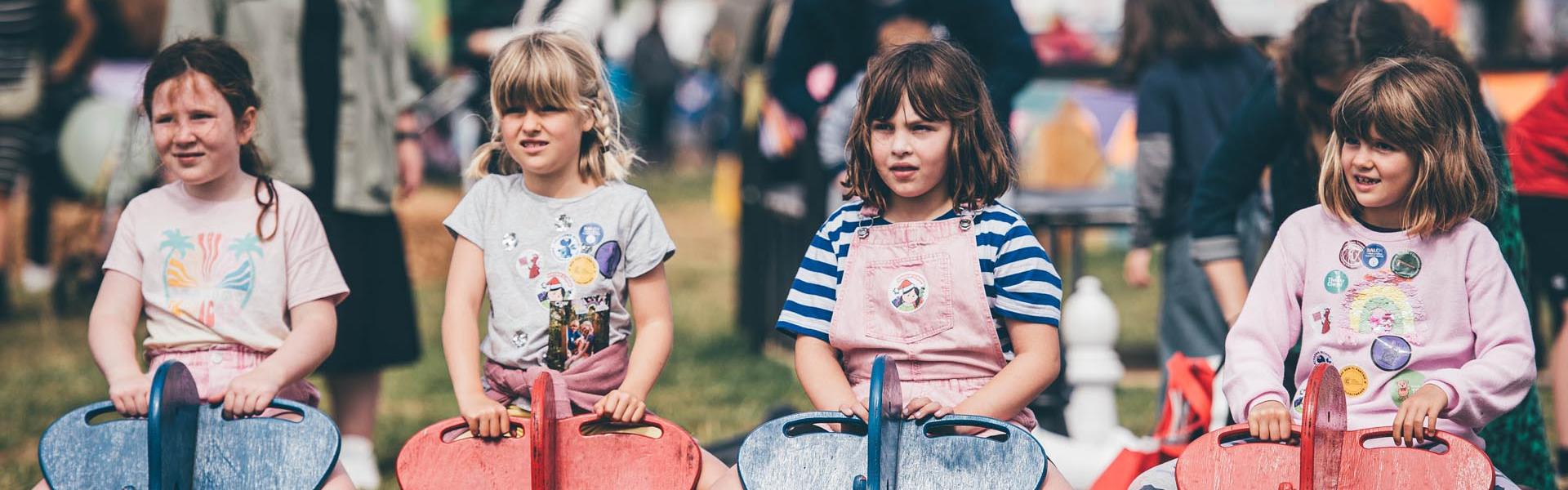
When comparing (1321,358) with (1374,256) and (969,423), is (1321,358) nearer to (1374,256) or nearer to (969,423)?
(1374,256)

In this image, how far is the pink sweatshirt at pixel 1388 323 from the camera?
8.72ft

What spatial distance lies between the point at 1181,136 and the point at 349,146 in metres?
2.34

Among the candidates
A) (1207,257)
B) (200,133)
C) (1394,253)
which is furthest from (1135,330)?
(200,133)

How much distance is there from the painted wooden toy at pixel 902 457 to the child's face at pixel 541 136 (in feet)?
2.45

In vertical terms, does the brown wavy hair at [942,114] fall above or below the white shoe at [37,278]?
above

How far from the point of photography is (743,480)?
263cm

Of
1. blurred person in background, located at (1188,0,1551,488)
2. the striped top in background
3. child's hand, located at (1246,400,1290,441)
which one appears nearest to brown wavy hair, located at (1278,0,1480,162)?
blurred person in background, located at (1188,0,1551,488)

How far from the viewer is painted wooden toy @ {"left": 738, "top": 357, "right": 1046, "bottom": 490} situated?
2605 millimetres

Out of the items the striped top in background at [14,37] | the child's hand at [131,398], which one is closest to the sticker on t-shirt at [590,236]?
the child's hand at [131,398]

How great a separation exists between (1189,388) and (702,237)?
8870mm

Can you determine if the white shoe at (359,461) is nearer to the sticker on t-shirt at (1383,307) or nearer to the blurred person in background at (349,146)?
the blurred person in background at (349,146)

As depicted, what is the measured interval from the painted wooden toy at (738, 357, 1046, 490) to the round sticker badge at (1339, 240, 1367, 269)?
26.5 inches

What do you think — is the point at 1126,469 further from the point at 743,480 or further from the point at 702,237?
the point at 702,237

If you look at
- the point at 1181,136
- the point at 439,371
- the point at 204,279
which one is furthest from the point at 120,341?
the point at 439,371
